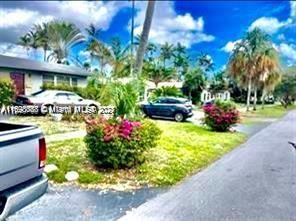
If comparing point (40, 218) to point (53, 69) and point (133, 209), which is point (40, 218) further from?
point (53, 69)

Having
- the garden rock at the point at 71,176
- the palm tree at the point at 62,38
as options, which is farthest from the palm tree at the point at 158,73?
the garden rock at the point at 71,176

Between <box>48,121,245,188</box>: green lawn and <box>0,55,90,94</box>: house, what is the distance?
14.8m

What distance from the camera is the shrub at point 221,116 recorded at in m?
19.4

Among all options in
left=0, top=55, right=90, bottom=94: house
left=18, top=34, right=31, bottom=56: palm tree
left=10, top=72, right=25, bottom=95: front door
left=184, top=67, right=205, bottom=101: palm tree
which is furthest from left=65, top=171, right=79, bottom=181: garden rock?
left=18, top=34, right=31, bottom=56: palm tree

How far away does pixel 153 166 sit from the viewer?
9930mm

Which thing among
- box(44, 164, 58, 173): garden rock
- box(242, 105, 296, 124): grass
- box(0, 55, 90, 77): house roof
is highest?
box(0, 55, 90, 77): house roof

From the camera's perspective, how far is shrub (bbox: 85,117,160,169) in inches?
352

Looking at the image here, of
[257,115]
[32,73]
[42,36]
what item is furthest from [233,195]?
[42,36]

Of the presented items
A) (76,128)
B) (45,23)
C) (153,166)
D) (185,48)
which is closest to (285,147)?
(153,166)

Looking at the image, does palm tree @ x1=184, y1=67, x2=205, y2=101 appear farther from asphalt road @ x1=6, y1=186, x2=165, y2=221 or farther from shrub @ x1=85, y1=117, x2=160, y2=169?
asphalt road @ x1=6, y1=186, x2=165, y2=221

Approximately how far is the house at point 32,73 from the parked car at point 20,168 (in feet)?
72.3

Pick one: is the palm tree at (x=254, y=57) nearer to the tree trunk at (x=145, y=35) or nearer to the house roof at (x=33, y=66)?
the house roof at (x=33, y=66)

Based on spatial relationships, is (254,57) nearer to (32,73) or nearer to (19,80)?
(32,73)

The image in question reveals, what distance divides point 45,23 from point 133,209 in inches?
1910
